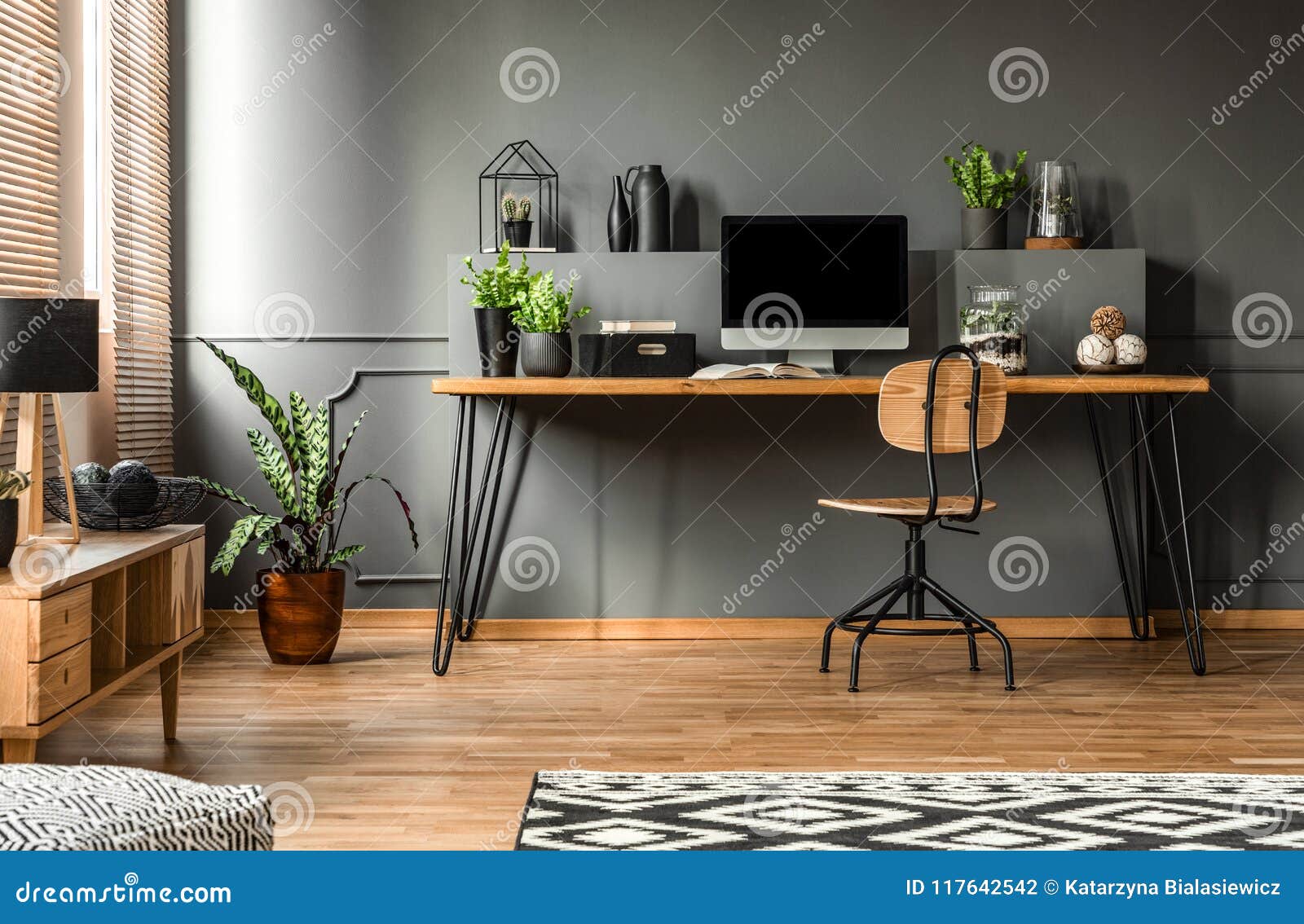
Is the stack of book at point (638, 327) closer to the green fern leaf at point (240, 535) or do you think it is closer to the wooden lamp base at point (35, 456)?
the green fern leaf at point (240, 535)

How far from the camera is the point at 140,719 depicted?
2836 mm

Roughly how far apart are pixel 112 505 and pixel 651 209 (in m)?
2.01

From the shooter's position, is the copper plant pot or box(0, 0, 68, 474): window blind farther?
the copper plant pot

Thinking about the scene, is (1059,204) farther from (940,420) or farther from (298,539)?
(298,539)

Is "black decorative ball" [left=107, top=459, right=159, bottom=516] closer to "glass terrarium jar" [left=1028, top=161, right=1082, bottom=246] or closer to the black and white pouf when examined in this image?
the black and white pouf

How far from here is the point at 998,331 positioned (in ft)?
12.1

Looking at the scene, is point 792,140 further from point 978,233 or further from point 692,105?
point 978,233

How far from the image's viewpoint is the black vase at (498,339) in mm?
3615

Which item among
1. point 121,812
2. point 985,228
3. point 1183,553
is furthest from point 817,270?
point 121,812

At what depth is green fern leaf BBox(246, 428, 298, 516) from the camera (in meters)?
3.54

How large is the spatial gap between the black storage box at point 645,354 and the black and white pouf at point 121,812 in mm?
2425

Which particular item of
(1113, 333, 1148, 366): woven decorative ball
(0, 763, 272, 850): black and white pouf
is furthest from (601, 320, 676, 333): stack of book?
(0, 763, 272, 850): black and white pouf

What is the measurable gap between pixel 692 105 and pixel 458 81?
80 centimetres

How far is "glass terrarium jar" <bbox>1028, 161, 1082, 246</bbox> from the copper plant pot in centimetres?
259
